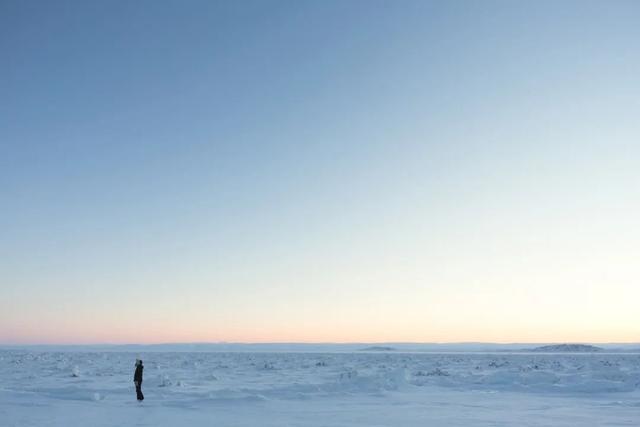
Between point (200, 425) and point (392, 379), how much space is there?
44.4 feet

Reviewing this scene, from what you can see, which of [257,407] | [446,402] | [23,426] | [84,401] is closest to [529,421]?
[446,402]

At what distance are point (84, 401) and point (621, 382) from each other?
80.8ft

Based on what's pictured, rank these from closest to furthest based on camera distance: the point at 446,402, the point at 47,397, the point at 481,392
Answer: the point at 446,402, the point at 47,397, the point at 481,392

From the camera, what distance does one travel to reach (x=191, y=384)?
26.8 meters

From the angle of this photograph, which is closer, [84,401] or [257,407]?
[257,407]

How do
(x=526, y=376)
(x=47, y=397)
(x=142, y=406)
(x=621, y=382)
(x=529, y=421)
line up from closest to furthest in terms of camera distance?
(x=529, y=421), (x=142, y=406), (x=47, y=397), (x=621, y=382), (x=526, y=376)

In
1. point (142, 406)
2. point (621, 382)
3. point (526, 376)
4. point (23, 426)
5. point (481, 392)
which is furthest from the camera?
point (526, 376)

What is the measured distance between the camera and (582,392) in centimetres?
2461

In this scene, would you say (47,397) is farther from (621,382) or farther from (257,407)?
(621,382)

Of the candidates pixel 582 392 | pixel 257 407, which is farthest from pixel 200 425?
pixel 582 392

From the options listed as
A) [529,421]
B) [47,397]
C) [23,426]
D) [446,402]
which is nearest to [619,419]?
[529,421]

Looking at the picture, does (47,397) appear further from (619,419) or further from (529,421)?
(619,419)

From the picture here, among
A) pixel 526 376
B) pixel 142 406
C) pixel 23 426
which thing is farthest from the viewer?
pixel 526 376

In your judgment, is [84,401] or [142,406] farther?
[84,401]
